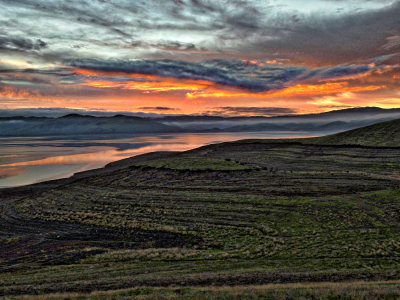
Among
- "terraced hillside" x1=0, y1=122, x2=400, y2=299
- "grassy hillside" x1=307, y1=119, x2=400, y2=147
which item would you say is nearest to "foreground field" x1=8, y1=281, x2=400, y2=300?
"terraced hillside" x1=0, y1=122, x2=400, y2=299

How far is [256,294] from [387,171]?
61.6m

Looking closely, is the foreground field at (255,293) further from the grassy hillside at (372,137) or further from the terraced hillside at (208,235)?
the grassy hillside at (372,137)

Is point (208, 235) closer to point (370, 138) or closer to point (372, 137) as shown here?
point (370, 138)

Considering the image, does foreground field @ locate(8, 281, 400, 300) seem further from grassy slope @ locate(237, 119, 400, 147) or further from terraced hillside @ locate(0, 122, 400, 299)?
grassy slope @ locate(237, 119, 400, 147)

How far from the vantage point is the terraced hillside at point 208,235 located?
17812 millimetres

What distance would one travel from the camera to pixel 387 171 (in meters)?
60.5

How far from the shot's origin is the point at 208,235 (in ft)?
98.0

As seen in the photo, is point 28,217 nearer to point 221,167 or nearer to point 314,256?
point 314,256

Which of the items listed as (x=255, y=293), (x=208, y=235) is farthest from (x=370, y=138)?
(x=255, y=293)

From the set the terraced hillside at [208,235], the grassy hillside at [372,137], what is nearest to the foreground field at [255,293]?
the terraced hillside at [208,235]

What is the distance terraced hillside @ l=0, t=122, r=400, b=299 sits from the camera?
58.4 ft

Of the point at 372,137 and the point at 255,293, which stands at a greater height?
the point at 372,137

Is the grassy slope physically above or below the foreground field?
above

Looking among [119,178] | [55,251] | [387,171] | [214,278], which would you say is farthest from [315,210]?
[119,178]
